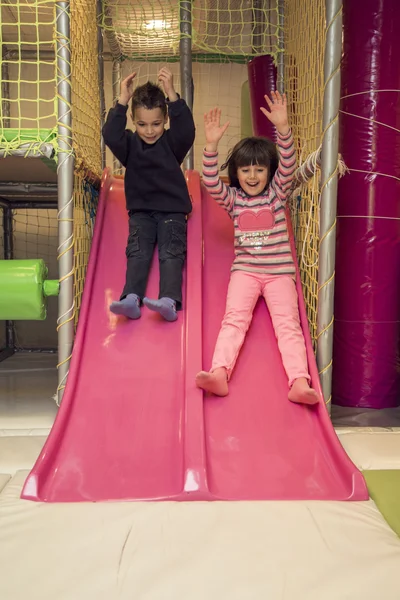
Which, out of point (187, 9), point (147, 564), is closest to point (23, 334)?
point (187, 9)

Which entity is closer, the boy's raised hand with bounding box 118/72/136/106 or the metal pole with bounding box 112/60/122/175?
the boy's raised hand with bounding box 118/72/136/106

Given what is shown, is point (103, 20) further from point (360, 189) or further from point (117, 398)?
point (117, 398)

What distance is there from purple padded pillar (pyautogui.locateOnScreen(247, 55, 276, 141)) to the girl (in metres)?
1.04

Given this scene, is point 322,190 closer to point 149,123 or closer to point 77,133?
point 149,123

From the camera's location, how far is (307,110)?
2223 mm

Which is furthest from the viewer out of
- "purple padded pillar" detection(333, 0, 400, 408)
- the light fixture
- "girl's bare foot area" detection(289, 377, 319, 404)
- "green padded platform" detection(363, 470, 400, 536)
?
the light fixture

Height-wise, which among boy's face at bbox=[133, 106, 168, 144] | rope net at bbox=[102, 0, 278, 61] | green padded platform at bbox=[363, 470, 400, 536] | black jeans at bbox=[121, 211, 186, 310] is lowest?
green padded platform at bbox=[363, 470, 400, 536]

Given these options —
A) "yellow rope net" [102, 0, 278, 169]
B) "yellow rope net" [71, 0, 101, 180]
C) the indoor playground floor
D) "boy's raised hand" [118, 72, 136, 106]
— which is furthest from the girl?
"yellow rope net" [102, 0, 278, 169]

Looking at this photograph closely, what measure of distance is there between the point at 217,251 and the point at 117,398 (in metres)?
0.86

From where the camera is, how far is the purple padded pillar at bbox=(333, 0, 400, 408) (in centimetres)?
216

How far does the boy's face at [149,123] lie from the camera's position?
6.95 ft

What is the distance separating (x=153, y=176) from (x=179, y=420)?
110 cm

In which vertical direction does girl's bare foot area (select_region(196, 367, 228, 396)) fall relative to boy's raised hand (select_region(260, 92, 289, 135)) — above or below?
below

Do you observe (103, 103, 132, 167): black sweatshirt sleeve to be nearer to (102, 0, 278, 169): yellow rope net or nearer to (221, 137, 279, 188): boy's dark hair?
(221, 137, 279, 188): boy's dark hair
